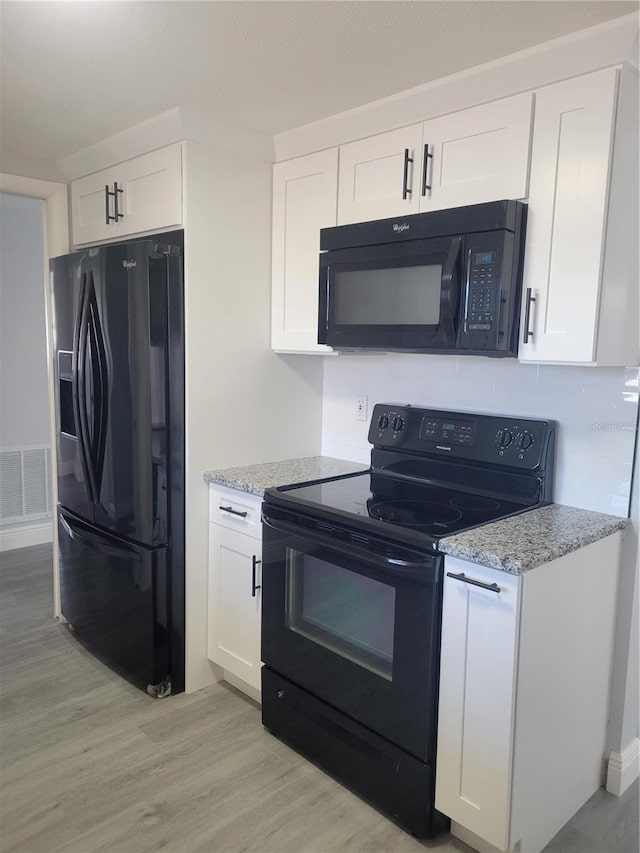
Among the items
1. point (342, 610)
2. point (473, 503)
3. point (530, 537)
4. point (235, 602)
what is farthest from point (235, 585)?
point (530, 537)

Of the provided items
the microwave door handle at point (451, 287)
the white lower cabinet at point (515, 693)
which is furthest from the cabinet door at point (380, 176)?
the white lower cabinet at point (515, 693)

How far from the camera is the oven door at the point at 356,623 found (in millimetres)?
1770

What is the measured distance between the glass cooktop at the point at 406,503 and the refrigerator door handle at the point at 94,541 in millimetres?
739

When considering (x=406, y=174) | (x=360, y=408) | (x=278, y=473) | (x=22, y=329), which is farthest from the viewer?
(x=22, y=329)

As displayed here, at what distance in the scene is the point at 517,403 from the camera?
7.31 ft

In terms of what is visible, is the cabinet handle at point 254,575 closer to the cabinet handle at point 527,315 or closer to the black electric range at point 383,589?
the black electric range at point 383,589

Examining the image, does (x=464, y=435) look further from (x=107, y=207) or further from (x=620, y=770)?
(x=107, y=207)

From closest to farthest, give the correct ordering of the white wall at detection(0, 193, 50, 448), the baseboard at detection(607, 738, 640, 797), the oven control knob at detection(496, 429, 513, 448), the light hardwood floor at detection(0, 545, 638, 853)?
the light hardwood floor at detection(0, 545, 638, 853) → the baseboard at detection(607, 738, 640, 797) → the oven control knob at detection(496, 429, 513, 448) → the white wall at detection(0, 193, 50, 448)

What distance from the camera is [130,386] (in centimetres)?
248

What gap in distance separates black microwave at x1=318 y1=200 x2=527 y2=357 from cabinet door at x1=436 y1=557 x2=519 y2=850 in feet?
2.34

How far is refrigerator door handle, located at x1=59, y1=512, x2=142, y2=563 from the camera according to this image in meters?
2.55

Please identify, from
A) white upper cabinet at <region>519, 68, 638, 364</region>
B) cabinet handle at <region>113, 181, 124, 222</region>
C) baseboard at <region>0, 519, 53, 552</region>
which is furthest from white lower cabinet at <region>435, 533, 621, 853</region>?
baseboard at <region>0, 519, 53, 552</region>

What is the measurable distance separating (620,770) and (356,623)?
994 millimetres

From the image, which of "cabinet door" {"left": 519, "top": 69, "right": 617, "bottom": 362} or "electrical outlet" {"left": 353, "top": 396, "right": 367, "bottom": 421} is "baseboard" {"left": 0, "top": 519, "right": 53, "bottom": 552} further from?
"cabinet door" {"left": 519, "top": 69, "right": 617, "bottom": 362}
